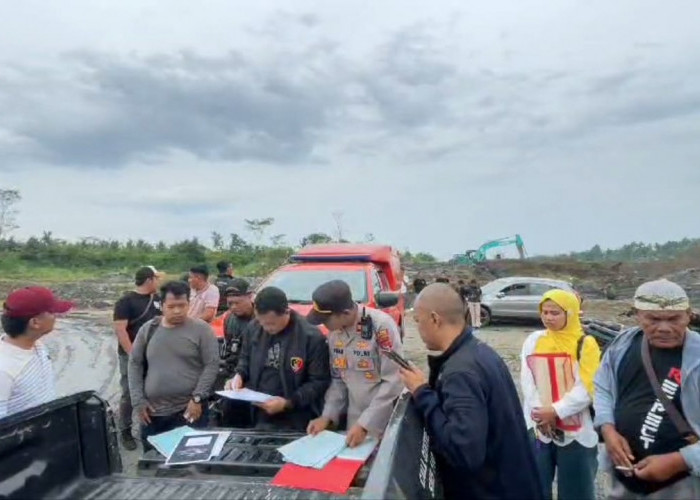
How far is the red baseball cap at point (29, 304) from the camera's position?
2933 mm

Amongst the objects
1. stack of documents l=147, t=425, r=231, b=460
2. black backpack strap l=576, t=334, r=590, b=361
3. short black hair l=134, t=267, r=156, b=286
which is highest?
short black hair l=134, t=267, r=156, b=286

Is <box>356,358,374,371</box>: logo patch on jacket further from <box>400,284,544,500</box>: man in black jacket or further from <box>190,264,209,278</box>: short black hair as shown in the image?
<box>190,264,209,278</box>: short black hair

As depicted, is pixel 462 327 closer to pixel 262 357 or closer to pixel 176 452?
pixel 176 452

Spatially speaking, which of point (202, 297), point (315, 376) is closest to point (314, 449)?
point (315, 376)

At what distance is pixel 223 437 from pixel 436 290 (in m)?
1.50

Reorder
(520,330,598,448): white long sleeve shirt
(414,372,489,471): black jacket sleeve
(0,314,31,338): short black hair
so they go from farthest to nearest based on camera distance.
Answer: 1. (520,330,598,448): white long sleeve shirt
2. (0,314,31,338): short black hair
3. (414,372,489,471): black jacket sleeve

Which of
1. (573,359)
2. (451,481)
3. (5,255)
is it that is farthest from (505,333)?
(5,255)

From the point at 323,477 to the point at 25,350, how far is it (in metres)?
1.57

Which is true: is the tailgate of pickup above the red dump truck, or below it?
below

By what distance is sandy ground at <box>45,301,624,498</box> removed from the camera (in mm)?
9015

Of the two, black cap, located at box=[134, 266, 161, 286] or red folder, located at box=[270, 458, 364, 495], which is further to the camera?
black cap, located at box=[134, 266, 161, 286]

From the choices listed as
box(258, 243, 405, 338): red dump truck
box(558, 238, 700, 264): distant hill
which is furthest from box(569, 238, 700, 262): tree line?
box(258, 243, 405, 338): red dump truck

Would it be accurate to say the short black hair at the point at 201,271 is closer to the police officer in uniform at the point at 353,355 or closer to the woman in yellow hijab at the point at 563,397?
the police officer in uniform at the point at 353,355

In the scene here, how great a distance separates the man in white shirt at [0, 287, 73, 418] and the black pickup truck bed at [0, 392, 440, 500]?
0.70 feet
